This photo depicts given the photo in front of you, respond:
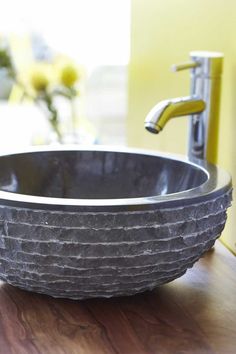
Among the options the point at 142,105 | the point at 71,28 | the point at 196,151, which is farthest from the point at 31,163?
the point at 71,28

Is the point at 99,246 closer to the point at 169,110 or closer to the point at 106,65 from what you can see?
the point at 169,110

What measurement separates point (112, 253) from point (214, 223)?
0.13 metres

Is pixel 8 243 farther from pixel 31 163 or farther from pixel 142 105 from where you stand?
pixel 142 105

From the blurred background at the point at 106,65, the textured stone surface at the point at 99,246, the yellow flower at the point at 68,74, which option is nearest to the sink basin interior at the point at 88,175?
the blurred background at the point at 106,65

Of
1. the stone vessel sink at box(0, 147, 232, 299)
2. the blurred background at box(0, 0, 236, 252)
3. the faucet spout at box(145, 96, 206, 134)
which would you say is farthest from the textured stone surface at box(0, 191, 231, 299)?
the blurred background at box(0, 0, 236, 252)

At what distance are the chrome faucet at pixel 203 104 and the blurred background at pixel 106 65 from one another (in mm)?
33

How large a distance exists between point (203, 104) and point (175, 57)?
29cm

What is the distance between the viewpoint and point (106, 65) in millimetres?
2176

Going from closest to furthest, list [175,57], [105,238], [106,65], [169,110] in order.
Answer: [105,238]
[169,110]
[175,57]
[106,65]

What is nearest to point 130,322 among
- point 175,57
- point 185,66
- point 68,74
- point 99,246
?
point 99,246

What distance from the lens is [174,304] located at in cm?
75

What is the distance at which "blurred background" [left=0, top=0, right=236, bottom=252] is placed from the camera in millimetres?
1009

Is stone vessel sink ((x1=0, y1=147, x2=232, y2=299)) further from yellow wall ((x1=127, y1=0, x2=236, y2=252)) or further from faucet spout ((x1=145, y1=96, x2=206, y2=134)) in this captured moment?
yellow wall ((x1=127, y1=0, x2=236, y2=252))

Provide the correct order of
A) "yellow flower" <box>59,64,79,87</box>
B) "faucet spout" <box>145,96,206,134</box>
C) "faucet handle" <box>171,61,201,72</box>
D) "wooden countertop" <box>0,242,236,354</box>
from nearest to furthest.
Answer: "wooden countertop" <box>0,242,236,354</box> → "faucet spout" <box>145,96,206,134</box> → "faucet handle" <box>171,61,201,72</box> → "yellow flower" <box>59,64,79,87</box>
